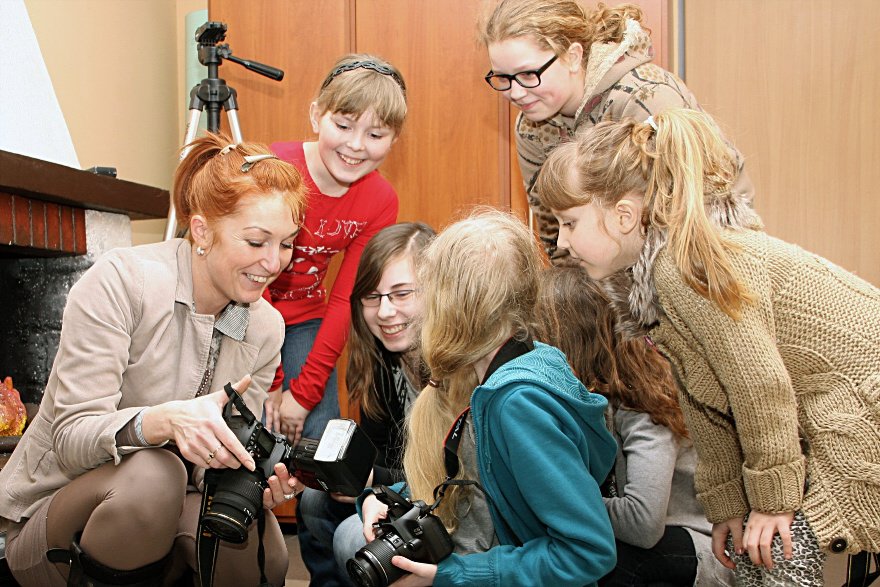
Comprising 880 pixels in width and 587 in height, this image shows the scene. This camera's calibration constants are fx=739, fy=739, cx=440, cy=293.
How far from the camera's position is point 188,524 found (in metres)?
1.43

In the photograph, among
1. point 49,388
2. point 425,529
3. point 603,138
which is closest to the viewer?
point 425,529

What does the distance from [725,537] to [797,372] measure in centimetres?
33

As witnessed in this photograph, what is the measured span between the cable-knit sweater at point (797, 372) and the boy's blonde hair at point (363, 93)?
2.85 feet

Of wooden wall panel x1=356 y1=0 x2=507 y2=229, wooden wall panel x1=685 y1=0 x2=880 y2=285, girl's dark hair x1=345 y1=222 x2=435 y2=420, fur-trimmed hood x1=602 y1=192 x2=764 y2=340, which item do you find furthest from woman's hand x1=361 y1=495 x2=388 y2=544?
wooden wall panel x1=685 y1=0 x2=880 y2=285

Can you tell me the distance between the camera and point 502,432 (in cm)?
105

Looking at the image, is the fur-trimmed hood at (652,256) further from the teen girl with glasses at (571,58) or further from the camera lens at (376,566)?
the camera lens at (376,566)

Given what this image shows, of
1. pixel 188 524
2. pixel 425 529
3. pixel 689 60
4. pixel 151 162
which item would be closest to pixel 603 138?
pixel 425 529

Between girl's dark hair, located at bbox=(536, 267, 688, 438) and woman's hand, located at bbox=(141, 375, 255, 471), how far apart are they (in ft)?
1.98

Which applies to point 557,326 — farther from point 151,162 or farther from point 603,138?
point 151,162

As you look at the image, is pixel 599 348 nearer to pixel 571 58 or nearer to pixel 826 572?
pixel 571 58

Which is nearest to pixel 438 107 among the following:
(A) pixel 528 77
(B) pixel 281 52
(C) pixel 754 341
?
(B) pixel 281 52

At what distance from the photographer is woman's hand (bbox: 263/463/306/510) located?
1.30 meters

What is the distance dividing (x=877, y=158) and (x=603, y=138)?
1.53 m

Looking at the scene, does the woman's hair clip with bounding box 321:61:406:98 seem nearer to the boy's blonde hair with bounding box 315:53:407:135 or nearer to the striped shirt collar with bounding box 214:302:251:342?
the boy's blonde hair with bounding box 315:53:407:135
